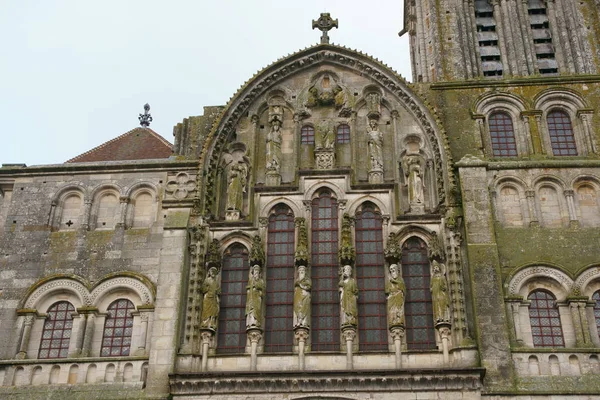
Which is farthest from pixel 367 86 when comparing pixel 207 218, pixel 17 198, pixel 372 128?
pixel 17 198

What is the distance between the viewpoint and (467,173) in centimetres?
2358

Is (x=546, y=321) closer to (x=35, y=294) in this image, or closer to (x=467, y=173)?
(x=467, y=173)

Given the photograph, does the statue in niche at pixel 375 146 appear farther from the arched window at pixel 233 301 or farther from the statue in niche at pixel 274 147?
the arched window at pixel 233 301

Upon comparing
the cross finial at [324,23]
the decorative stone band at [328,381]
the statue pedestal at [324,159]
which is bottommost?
the decorative stone band at [328,381]

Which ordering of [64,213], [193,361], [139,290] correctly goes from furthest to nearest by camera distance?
[64,213] < [139,290] < [193,361]

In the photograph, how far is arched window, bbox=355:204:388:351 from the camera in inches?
865

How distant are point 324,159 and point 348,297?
446 cm

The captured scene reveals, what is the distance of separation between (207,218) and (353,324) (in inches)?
199

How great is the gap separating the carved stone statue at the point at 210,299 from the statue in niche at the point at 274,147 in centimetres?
353

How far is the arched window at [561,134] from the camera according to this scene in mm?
24844

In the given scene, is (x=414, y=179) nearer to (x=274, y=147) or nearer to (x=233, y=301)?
(x=274, y=147)

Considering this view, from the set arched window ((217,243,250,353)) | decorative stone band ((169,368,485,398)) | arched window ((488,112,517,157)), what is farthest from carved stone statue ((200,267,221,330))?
arched window ((488,112,517,157))

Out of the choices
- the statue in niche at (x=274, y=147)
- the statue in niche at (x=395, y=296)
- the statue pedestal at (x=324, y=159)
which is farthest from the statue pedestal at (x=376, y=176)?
the statue in niche at (x=395, y=296)

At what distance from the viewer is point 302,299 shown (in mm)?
22000
